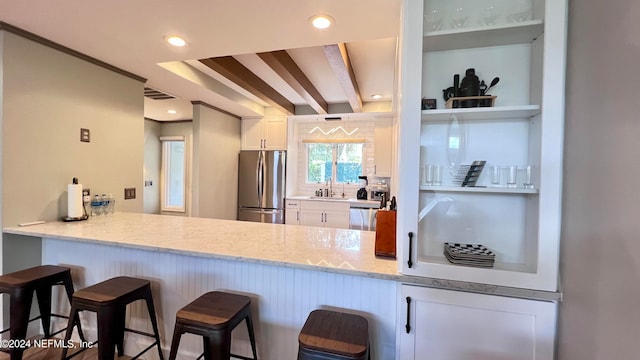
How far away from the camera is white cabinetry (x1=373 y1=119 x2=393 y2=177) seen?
13.9 ft

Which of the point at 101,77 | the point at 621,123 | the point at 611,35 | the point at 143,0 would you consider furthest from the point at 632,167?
the point at 101,77

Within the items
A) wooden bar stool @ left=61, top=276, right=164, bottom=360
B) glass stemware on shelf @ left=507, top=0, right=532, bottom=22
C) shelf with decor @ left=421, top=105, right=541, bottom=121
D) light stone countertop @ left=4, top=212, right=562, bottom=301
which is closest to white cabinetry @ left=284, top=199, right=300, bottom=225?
light stone countertop @ left=4, top=212, right=562, bottom=301

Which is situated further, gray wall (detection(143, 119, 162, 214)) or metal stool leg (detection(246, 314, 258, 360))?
gray wall (detection(143, 119, 162, 214))

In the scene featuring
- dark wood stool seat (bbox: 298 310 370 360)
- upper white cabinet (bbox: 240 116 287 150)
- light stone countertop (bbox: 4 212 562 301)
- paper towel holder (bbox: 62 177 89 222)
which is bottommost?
dark wood stool seat (bbox: 298 310 370 360)

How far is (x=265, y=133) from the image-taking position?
182 inches

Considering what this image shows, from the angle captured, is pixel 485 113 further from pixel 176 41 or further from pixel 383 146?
pixel 383 146

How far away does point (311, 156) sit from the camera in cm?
495

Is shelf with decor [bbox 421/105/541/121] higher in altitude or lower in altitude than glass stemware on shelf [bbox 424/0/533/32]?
lower

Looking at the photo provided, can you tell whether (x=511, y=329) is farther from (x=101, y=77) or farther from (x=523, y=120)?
(x=101, y=77)

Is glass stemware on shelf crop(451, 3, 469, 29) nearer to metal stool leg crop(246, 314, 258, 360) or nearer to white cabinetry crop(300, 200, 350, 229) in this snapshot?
metal stool leg crop(246, 314, 258, 360)

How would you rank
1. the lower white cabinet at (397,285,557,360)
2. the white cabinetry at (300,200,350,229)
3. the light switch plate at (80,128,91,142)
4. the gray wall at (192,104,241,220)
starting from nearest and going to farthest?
the lower white cabinet at (397,285,557,360) → the light switch plate at (80,128,91,142) → the gray wall at (192,104,241,220) → the white cabinetry at (300,200,350,229)

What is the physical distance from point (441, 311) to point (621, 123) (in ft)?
3.15

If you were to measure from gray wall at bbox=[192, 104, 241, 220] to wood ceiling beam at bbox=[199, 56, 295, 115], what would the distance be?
0.88m

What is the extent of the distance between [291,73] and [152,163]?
4275mm
